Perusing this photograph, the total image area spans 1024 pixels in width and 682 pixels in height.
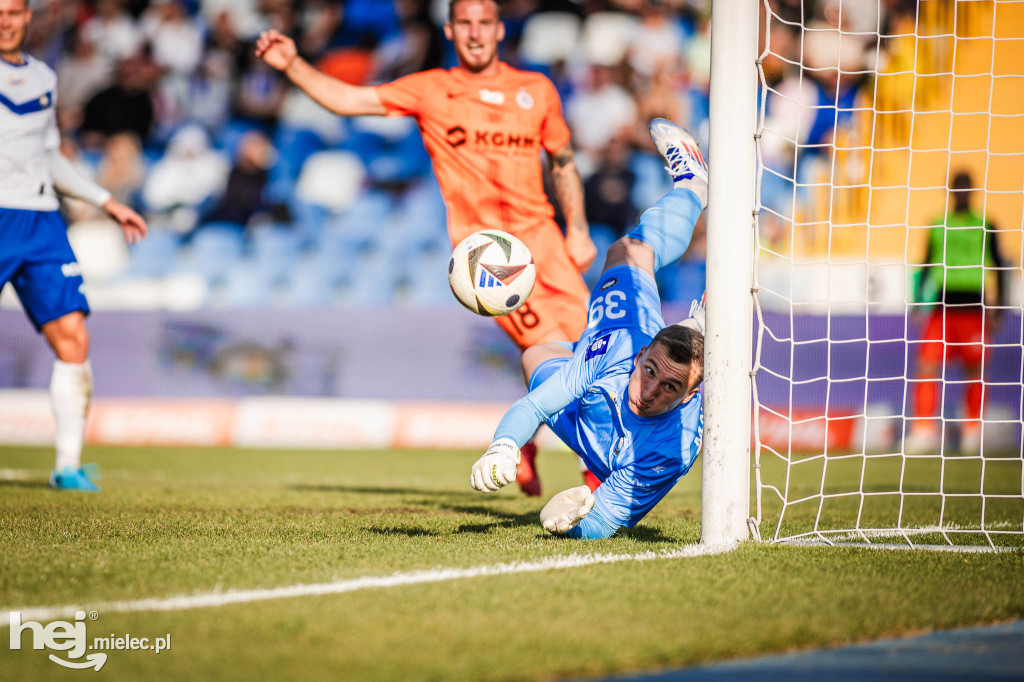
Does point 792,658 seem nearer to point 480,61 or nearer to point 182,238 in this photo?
point 480,61

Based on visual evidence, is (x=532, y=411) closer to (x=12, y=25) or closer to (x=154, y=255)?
(x=12, y=25)

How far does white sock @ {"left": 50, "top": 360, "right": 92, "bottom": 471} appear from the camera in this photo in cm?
601

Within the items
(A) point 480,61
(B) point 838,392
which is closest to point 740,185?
(A) point 480,61

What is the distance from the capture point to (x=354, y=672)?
215cm

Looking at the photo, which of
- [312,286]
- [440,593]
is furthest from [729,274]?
[312,286]

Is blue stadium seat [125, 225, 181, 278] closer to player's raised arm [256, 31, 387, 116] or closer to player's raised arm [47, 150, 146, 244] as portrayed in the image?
player's raised arm [47, 150, 146, 244]

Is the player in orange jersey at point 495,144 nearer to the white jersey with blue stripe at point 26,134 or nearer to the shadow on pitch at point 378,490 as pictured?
the shadow on pitch at point 378,490

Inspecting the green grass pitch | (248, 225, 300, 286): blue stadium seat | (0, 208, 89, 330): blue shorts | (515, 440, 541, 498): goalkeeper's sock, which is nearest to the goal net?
(515, 440, 541, 498): goalkeeper's sock

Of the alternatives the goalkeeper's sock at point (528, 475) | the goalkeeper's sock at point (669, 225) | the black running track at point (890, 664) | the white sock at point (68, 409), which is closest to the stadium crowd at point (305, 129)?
the goalkeeper's sock at point (528, 475)

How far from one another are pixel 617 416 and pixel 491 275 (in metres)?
0.96

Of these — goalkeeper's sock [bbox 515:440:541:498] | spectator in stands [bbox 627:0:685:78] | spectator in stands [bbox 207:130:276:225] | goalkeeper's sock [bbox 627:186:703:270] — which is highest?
spectator in stands [bbox 627:0:685:78]

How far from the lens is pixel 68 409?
603cm

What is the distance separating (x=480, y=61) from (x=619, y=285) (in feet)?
6.13

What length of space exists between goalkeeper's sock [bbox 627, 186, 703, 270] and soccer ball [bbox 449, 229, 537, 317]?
0.75 meters
